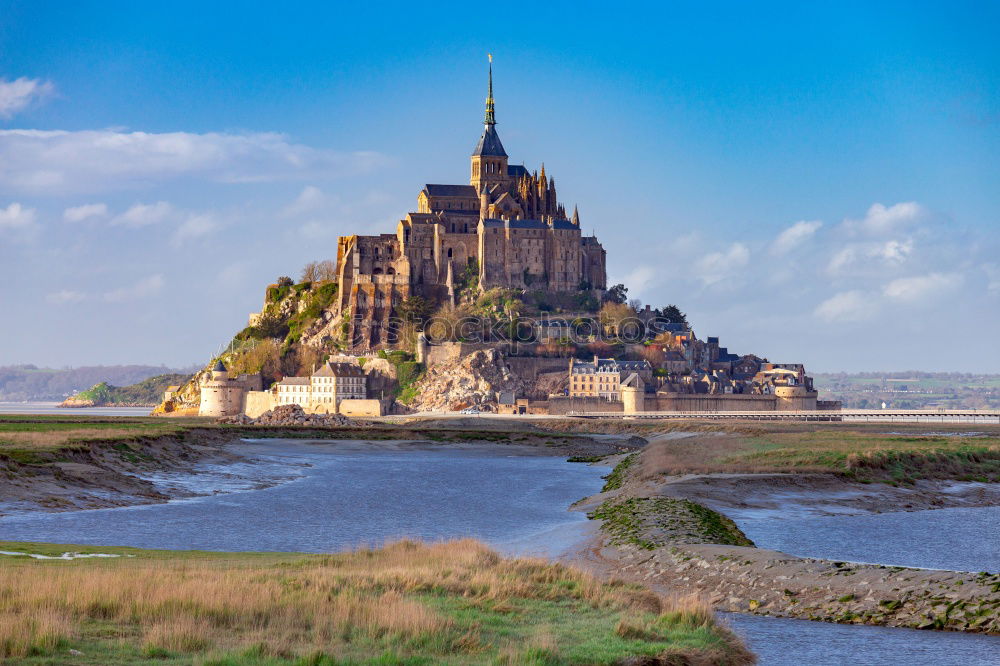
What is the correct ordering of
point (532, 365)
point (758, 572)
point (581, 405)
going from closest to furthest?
point (758, 572) → point (581, 405) → point (532, 365)

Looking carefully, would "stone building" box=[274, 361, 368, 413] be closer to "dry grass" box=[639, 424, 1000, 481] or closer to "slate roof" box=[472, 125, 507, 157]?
"slate roof" box=[472, 125, 507, 157]

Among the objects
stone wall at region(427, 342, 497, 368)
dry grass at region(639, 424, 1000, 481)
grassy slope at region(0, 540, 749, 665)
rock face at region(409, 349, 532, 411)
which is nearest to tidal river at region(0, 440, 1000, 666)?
grassy slope at region(0, 540, 749, 665)

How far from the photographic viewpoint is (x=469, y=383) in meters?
139

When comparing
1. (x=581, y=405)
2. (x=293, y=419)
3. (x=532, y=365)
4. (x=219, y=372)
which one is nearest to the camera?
(x=293, y=419)

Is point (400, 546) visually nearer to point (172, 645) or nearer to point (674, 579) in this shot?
point (674, 579)

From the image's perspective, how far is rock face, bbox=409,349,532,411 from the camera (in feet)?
449

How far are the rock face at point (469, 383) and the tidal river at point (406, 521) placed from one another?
6764cm

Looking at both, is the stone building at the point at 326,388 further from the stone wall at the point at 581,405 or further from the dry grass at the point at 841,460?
the dry grass at the point at 841,460

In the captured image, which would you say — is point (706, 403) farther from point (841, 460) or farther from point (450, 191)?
point (841, 460)

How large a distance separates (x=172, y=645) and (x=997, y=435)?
83493 millimetres

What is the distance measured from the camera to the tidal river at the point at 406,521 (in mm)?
19359

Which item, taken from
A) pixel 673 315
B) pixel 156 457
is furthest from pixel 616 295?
pixel 156 457

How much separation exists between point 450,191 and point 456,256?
1076 centimetres

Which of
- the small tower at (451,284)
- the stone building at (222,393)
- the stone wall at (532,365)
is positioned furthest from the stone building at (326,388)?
the stone wall at (532,365)
